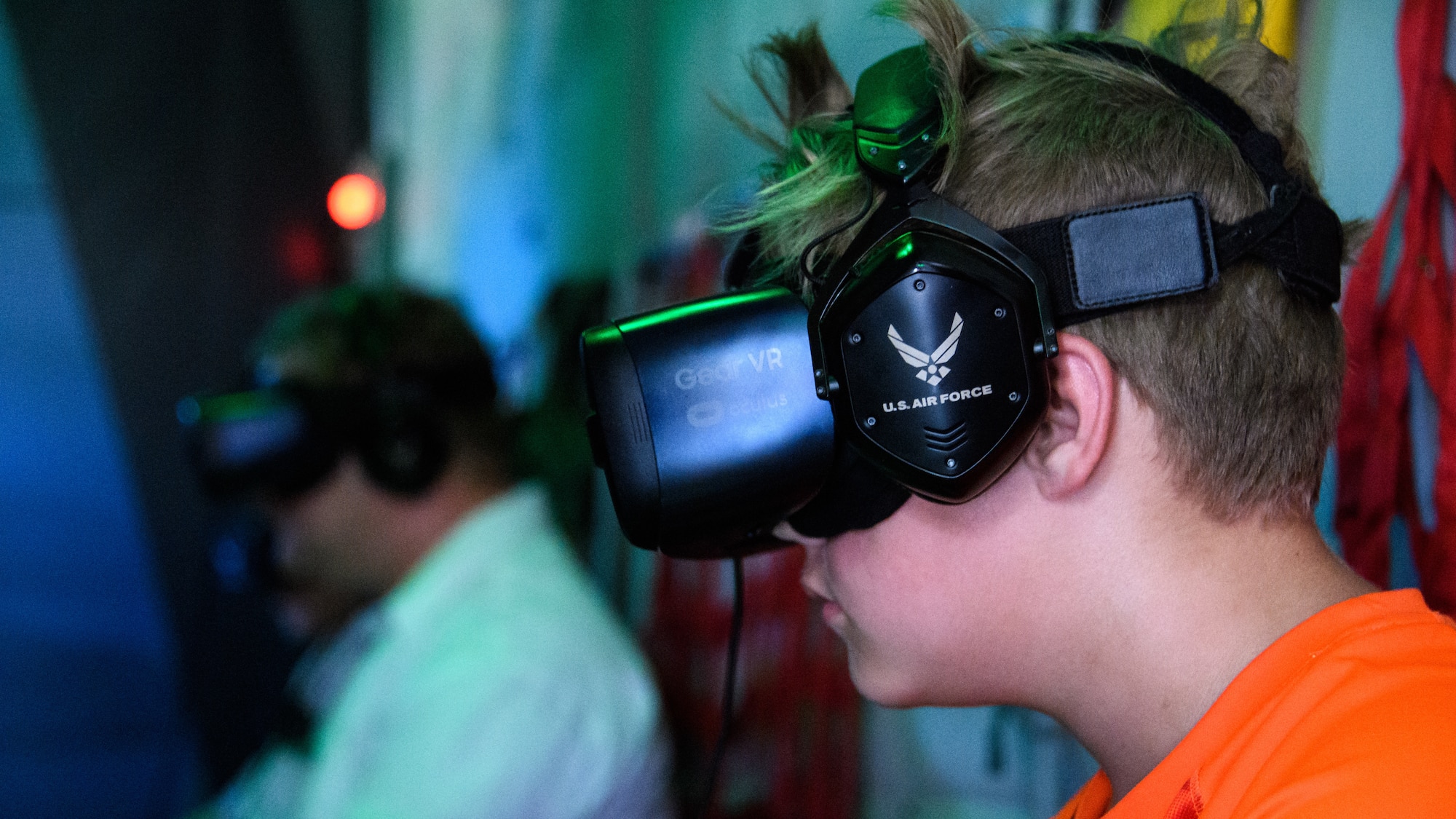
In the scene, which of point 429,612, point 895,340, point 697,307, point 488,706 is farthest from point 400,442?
point 895,340

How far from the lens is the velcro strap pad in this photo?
692 mm

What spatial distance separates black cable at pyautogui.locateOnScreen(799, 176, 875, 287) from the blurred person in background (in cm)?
97

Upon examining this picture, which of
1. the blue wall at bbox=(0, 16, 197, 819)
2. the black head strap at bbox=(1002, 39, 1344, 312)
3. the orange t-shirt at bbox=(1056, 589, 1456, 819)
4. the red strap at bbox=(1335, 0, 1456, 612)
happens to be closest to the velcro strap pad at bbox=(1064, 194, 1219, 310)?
the black head strap at bbox=(1002, 39, 1344, 312)

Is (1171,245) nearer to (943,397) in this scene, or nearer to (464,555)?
(943,397)

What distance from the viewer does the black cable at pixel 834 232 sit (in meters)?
0.72

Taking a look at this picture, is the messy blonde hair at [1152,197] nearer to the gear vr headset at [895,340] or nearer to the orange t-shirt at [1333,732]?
the gear vr headset at [895,340]

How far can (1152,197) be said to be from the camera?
2.35 feet

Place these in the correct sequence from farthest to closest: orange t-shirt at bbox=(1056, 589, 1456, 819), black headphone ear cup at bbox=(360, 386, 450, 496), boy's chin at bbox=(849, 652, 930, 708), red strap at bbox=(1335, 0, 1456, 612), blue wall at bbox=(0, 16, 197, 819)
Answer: blue wall at bbox=(0, 16, 197, 819)
black headphone ear cup at bbox=(360, 386, 450, 496)
red strap at bbox=(1335, 0, 1456, 612)
boy's chin at bbox=(849, 652, 930, 708)
orange t-shirt at bbox=(1056, 589, 1456, 819)

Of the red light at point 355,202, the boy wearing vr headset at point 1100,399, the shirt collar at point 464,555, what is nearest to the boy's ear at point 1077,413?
the boy wearing vr headset at point 1100,399

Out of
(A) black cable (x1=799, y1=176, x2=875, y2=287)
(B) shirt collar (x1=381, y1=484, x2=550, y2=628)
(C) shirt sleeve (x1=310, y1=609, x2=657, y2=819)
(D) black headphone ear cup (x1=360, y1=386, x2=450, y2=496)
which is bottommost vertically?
(C) shirt sleeve (x1=310, y1=609, x2=657, y2=819)

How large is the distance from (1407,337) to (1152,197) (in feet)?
1.55

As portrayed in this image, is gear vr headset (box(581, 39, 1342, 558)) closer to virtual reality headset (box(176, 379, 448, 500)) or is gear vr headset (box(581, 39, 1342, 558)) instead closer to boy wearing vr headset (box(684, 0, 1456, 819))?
boy wearing vr headset (box(684, 0, 1456, 819))

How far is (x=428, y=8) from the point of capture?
3100 millimetres

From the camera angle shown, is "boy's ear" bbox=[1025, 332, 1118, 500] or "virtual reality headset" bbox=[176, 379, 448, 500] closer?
"boy's ear" bbox=[1025, 332, 1118, 500]
